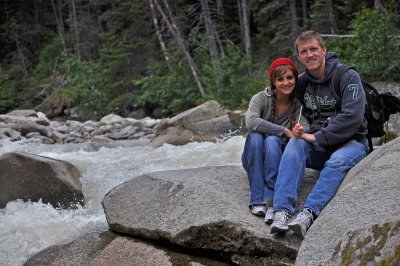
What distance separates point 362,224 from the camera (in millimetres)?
2732

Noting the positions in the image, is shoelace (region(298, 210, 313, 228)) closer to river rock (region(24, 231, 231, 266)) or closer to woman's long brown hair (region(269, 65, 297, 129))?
river rock (region(24, 231, 231, 266))

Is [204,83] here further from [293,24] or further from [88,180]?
[88,180]

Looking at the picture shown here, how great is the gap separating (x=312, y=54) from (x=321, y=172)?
0.99 meters

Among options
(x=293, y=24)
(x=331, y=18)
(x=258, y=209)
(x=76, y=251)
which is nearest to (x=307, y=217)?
(x=258, y=209)

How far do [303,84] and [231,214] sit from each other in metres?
1.35

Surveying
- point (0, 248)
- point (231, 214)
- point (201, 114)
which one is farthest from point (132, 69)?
point (231, 214)

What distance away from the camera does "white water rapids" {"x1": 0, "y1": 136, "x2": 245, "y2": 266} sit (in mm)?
5406

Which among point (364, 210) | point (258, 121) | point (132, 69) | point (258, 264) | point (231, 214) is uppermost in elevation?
point (258, 121)

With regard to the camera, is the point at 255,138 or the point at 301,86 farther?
the point at 301,86


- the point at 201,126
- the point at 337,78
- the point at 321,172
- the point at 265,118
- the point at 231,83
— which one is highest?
the point at 337,78

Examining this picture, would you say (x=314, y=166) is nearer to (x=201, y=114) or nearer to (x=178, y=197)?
(x=178, y=197)

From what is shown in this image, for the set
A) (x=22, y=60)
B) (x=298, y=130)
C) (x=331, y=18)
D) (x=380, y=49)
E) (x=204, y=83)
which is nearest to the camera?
(x=298, y=130)

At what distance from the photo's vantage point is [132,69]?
24547 millimetres

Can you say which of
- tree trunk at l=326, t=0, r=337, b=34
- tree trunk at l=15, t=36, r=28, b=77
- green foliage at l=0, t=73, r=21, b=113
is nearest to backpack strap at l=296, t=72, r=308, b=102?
tree trunk at l=326, t=0, r=337, b=34
